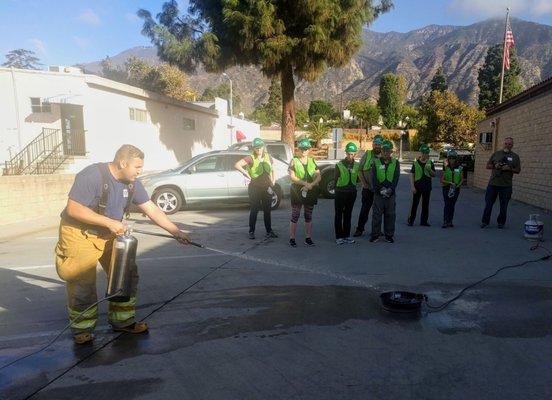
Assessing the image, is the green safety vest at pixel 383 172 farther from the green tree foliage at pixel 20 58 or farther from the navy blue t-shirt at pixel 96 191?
the green tree foliage at pixel 20 58

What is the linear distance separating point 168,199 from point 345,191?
5.52 meters

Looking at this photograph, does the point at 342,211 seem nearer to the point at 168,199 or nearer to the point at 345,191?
the point at 345,191

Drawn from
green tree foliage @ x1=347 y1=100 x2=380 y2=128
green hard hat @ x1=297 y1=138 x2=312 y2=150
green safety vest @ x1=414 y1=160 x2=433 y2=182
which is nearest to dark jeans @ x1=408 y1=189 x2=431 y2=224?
green safety vest @ x1=414 y1=160 x2=433 y2=182

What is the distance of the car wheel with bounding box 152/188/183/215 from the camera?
11.7 metres

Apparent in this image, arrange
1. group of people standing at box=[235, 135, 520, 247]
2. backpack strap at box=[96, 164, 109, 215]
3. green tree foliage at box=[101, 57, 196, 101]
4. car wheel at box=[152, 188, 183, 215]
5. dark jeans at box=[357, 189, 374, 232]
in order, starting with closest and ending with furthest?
backpack strap at box=[96, 164, 109, 215]
group of people standing at box=[235, 135, 520, 247]
dark jeans at box=[357, 189, 374, 232]
car wheel at box=[152, 188, 183, 215]
green tree foliage at box=[101, 57, 196, 101]

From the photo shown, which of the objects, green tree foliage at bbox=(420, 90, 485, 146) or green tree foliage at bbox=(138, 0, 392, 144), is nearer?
green tree foliage at bbox=(138, 0, 392, 144)

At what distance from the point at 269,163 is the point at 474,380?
18.4 ft

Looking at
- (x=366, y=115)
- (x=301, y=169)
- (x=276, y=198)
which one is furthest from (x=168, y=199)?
(x=366, y=115)

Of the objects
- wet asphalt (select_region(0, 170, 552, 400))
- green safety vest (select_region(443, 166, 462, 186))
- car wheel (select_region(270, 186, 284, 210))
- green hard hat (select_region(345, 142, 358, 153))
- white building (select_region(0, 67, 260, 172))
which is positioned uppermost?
white building (select_region(0, 67, 260, 172))

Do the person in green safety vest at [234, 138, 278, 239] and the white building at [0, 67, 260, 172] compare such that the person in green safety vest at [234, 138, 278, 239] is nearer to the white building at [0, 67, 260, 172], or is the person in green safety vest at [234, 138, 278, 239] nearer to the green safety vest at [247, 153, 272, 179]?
the green safety vest at [247, 153, 272, 179]

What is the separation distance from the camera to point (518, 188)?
1373 cm

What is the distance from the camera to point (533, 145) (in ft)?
42.2

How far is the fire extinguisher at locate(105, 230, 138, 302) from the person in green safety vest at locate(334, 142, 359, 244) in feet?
15.3

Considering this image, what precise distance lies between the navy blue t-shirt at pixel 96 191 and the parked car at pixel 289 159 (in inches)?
351
